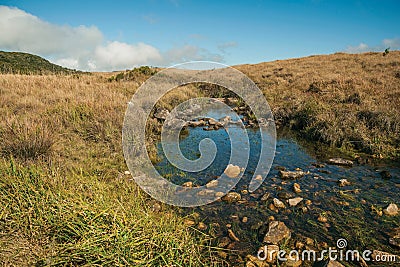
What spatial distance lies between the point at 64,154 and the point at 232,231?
3652 millimetres

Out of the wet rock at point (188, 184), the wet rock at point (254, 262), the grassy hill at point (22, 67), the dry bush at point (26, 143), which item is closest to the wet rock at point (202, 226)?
the wet rock at point (254, 262)

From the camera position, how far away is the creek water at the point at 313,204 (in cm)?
319

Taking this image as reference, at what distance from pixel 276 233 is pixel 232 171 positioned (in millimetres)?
2090

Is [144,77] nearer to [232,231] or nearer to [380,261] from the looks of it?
[232,231]

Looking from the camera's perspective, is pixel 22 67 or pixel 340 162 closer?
pixel 340 162

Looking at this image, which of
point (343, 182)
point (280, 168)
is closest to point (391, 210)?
point (343, 182)

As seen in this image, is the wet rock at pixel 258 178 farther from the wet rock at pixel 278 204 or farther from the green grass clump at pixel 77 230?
the green grass clump at pixel 77 230

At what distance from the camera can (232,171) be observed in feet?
17.0

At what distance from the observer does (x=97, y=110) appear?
24.4 feet

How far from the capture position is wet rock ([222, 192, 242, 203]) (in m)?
4.05

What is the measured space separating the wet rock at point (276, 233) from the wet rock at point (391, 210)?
1.66 m

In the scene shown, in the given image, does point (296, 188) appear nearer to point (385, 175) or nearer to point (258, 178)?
point (258, 178)

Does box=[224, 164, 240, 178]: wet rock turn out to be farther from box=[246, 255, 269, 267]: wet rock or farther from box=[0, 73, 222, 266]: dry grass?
box=[246, 255, 269, 267]: wet rock

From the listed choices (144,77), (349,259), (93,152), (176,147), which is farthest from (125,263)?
(144,77)
